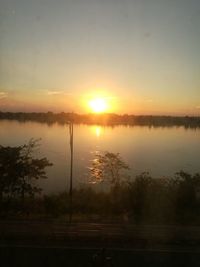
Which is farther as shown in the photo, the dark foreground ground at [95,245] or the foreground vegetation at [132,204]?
the foreground vegetation at [132,204]

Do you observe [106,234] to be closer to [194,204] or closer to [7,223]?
[7,223]

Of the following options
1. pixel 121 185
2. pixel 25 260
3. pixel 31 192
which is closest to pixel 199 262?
pixel 25 260

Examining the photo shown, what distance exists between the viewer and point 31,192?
11070 mm

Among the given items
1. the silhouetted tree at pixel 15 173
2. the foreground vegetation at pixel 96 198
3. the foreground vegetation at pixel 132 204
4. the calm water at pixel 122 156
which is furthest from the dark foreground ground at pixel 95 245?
the calm water at pixel 122 156

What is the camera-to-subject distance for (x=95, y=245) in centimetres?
573

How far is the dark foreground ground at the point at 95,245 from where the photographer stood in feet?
16.6

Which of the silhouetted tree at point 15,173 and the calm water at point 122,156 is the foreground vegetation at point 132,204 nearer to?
the silhouetted tree at point 15,173

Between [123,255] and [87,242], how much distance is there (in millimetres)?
732

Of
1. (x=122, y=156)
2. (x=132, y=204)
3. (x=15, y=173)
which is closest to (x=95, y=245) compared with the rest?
(x=132, y=204)

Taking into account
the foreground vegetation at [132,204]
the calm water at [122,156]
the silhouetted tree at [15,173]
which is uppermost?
the silhouetted tree at [15,173]

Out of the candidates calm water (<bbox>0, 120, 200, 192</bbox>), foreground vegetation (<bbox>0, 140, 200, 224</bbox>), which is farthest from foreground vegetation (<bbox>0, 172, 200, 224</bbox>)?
calm water (<bbox>0, 120, 200, 192</bbox>)

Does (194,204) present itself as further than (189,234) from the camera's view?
Yes

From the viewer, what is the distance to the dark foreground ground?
5.05 meters

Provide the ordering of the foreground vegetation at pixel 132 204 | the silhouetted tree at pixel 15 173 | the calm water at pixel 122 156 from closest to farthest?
the foreground vegetation at pixel 132 204 → the silhouetted tree at pixel 15 173 → the calm water at pixel 122 156
